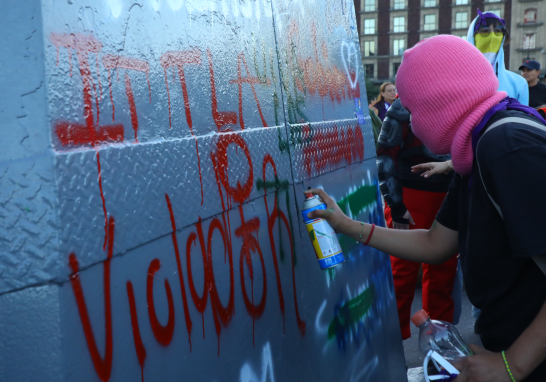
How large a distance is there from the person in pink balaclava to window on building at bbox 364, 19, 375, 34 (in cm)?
5379

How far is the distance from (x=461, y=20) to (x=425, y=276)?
2094 inches

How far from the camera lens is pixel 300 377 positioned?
1980 millimetres

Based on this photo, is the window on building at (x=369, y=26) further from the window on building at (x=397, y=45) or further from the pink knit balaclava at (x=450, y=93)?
the pink knit balaclava at (x=450, y=93)

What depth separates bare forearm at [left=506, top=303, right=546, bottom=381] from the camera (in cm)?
146

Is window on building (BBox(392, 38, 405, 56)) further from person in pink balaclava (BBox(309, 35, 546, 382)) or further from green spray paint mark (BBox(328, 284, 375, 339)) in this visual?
person in pink balaclava (BBox(309, 35, 546, 382))

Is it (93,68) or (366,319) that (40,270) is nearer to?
(93,68)

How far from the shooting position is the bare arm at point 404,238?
202 centimetres

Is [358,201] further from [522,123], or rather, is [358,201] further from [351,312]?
[522,123]

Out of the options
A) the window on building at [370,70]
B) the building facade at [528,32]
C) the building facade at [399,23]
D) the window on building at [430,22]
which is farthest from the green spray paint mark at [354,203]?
the window on building at [430,22]

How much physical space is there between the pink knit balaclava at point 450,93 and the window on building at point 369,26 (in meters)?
53.8

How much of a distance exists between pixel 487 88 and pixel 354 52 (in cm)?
170

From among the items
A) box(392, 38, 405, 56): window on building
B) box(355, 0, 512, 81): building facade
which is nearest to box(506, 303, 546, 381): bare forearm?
box(355, 0, 512, 81): building facade

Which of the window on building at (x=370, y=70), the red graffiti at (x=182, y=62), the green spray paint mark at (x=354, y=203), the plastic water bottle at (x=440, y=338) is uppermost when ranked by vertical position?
the red graffiti at (x=182, y=62)

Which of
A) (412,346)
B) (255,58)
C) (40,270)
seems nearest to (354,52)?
(255,58)
